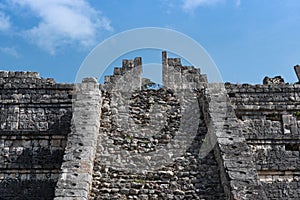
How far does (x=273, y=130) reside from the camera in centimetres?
1334

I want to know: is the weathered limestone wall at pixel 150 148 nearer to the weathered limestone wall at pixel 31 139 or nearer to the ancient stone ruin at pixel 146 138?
the ancient stone ruin at pixel 146 138

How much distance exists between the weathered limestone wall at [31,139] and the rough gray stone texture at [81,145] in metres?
0.60

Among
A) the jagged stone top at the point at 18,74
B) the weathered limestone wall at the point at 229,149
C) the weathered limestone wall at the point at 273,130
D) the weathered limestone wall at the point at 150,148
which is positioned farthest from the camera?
the jagged stone top at the point at 18,74

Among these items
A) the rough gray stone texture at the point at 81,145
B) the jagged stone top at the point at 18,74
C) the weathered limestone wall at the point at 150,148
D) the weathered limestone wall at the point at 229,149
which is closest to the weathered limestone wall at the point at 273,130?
the weathered limestone wall at the point at 229,149

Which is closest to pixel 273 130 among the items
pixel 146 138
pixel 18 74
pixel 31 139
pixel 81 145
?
pixel 146 138

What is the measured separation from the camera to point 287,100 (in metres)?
15.0

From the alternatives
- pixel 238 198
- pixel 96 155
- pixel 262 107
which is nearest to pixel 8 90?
pixel 96 155

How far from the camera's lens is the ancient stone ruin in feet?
34.5

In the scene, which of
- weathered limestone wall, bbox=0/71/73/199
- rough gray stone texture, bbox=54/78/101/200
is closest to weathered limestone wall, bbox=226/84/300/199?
rough gray stone texture, bbox=54/78/101/200

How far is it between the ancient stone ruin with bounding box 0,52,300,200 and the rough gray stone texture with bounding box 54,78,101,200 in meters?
0.02

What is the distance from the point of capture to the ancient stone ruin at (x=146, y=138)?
1051 centimetres

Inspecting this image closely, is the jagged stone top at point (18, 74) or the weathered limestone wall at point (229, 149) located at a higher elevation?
the jagged stone top at point (18, 74)

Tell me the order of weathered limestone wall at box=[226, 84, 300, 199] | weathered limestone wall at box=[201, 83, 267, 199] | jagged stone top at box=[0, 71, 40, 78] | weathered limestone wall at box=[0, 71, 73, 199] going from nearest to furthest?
1. weathered limestone wall at box=[201, 83, 267, 199]
2. weathered limestone wall at box=[0, 71, 73, 199]
3. weathered limestone wall at box=[226, 84, 300, 199]
4. jagged stone top at box=[0, 71, 40, 78]

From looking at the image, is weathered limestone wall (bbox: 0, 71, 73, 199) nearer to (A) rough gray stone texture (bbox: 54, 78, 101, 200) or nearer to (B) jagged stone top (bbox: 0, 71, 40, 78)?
(A) rough gray stone texture (bbox: 54, 78, 101, 200)
